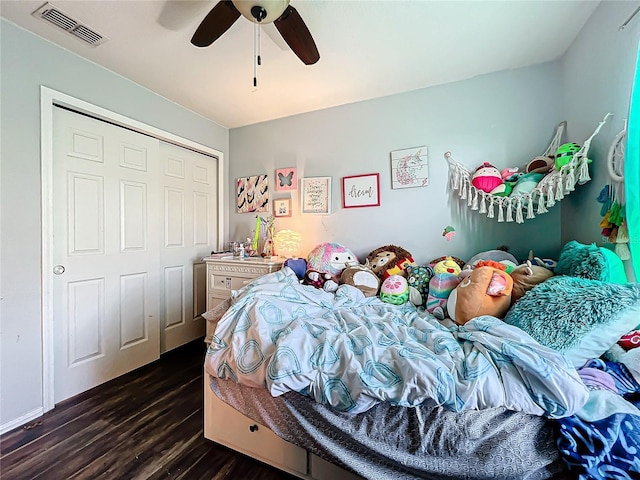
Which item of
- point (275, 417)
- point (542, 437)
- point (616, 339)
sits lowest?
point (275, 417)

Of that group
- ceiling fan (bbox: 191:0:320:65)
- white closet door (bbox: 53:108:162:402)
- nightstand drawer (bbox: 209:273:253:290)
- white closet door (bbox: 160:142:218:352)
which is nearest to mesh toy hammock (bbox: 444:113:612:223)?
ceiling fan (bbox: 191:0:320:65)

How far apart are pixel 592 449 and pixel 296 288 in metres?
1.26

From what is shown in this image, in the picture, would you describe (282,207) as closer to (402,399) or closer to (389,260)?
(389,260)

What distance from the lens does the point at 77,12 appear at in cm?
143

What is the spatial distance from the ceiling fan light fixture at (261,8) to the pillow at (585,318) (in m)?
1.67

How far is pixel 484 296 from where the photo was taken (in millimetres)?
1270

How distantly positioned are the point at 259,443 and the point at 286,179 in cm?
213

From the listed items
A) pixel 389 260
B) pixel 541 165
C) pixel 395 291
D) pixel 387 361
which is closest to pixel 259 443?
pixel 387 361

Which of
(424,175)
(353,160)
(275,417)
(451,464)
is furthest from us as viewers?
(353,160)

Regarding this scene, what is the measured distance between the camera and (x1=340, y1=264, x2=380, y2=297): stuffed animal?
5.87ft

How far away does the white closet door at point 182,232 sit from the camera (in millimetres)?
2443

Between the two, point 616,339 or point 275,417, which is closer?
point 616,339

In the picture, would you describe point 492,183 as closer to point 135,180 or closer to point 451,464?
point 451,464

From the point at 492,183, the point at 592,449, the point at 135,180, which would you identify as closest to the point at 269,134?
the point at 135,180
